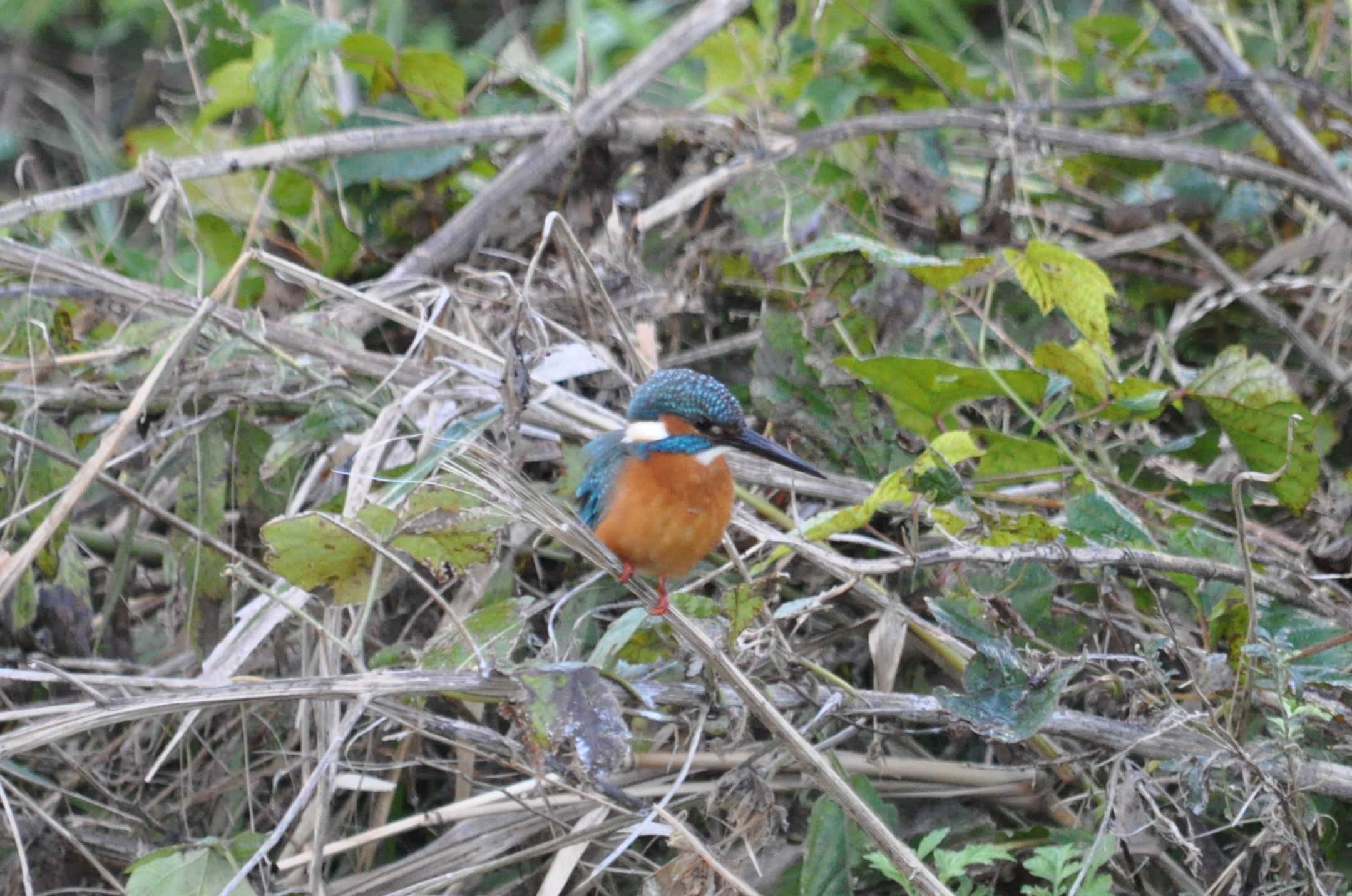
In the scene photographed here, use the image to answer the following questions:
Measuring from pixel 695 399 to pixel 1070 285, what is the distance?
0.85 meters

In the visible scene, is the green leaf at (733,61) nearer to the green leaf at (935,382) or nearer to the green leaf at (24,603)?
the green leaf at (935,382)

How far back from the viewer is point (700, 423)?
270cm

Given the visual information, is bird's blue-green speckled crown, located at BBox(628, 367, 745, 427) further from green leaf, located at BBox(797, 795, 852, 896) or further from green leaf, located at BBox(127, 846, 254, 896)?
green leaf, located at BBox(127, 846, 254, 896)

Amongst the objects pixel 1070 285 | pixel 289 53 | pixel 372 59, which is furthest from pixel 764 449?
pixel 372 59

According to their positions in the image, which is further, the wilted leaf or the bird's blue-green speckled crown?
the bird's blue-green speckled crown

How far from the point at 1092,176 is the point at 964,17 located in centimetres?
205

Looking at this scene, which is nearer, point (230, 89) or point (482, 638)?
point (482, 638)

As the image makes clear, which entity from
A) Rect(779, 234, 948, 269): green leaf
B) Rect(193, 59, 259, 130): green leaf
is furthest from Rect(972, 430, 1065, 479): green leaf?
Rect(193, 59, 259, 130): green leaf

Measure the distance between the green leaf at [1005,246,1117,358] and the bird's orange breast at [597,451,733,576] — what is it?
2.64ft

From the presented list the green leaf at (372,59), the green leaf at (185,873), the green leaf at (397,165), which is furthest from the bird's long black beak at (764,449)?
the green leaf at (372,59)

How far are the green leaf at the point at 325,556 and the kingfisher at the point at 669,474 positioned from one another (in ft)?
1.52

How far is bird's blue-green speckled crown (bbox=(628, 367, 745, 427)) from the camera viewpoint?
268 cm

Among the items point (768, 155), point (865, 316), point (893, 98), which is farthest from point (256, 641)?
point (893, 98)

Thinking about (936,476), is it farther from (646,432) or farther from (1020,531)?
(646,432)
